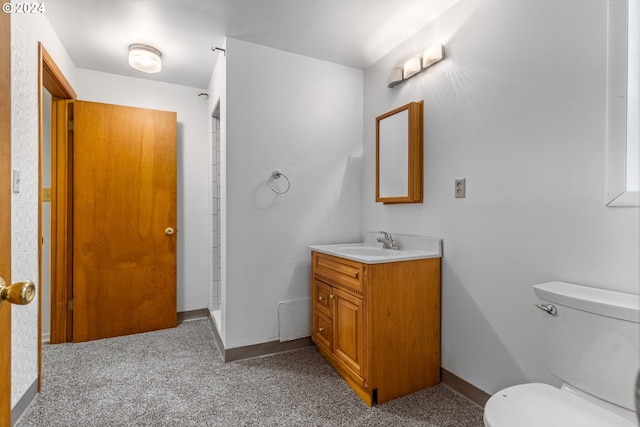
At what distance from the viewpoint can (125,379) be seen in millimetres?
1982

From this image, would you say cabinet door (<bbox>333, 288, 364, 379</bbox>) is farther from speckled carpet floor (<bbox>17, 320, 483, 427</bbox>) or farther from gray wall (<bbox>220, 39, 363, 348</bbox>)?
gray wall (<bbox>220, 39, 363, 348</bbox>)

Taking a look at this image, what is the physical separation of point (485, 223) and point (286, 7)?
67.8 inches

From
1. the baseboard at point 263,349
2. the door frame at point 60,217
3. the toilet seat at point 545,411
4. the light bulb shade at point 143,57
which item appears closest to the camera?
the toilet seat at point 545,411

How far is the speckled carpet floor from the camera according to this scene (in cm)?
161

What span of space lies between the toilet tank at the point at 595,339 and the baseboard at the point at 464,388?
57cm

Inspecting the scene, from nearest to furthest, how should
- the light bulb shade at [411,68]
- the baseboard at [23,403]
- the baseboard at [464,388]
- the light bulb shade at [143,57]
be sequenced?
the baseboard at [23,403] → the baseboard at [464,388] → the light bulb shade at [411,68] → the light bulb shade at [143,57]

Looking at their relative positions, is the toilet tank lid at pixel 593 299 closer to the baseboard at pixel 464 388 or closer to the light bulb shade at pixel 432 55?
the baseboard at pixel 464 388

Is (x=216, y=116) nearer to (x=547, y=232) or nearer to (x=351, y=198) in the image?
(x=351, y=198)

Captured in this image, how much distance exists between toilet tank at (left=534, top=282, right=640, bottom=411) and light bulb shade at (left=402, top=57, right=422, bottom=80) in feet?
4.98

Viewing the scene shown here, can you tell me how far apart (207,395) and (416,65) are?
2.43 meters

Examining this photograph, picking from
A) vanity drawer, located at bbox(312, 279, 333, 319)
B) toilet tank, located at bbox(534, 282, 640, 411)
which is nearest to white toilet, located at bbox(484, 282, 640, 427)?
toilet tank, located at bbox(534, 282, 640, 411)

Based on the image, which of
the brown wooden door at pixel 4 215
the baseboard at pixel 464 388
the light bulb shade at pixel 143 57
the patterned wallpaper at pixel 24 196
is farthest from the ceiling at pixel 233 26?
the baseboard at pixel 464 388

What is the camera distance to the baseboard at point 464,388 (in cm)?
169
